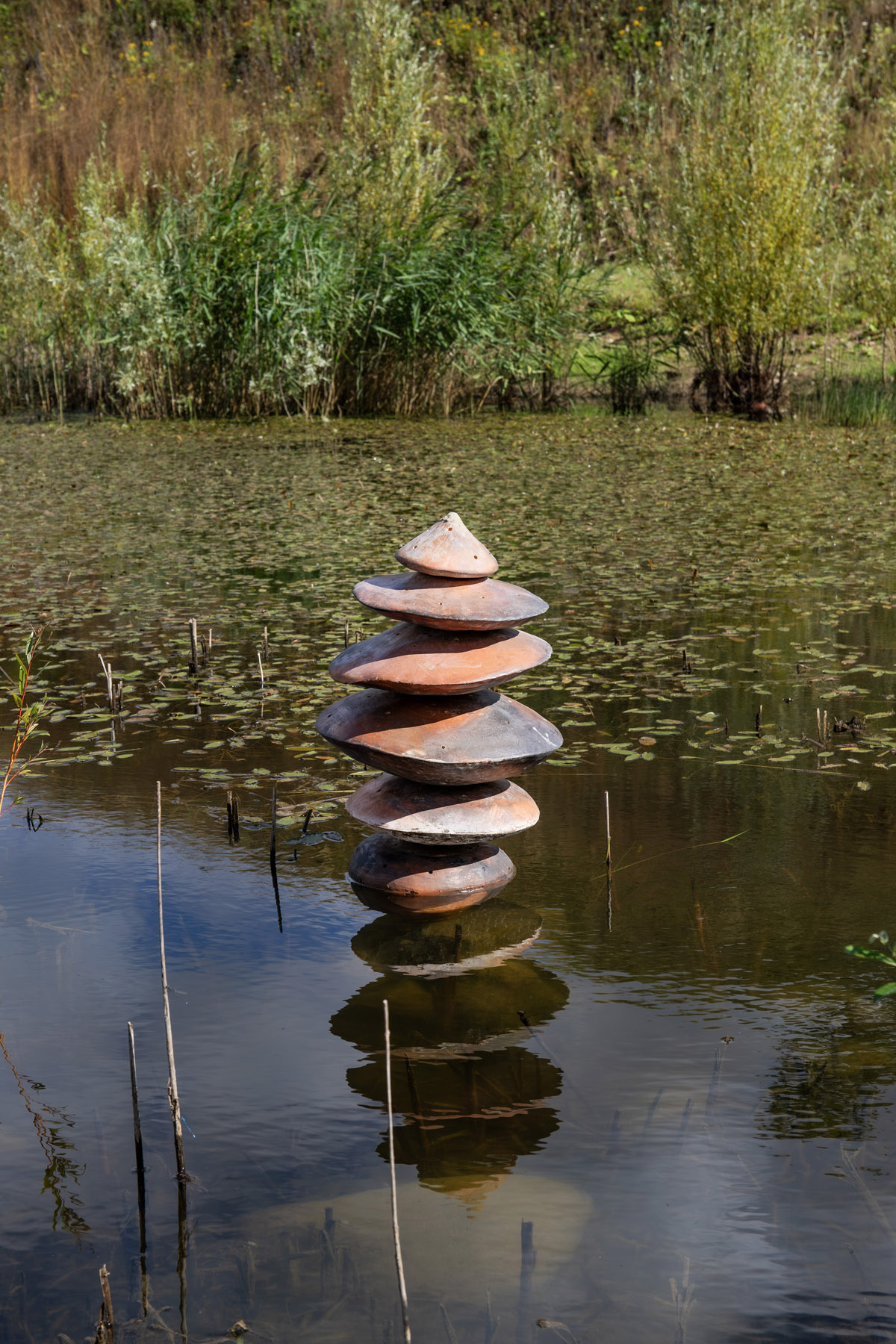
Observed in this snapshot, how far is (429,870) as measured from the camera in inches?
123

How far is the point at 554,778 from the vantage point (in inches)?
151

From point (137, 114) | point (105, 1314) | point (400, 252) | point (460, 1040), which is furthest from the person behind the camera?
point (137, 114)

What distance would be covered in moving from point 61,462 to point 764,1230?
9.09 meters

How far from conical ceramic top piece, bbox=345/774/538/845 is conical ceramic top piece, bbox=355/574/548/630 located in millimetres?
400

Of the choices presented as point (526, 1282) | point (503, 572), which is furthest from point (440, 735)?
point (503, 572)

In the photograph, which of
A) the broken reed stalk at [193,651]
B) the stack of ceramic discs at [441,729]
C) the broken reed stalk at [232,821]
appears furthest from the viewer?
the broken reed stalk at [193,651]

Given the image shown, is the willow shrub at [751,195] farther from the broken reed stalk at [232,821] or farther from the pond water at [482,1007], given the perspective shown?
the broken reed stalk at [232,821]

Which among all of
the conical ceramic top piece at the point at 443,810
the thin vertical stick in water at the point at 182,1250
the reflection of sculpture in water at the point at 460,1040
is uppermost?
the conical ceramic top piece at the point at 443,810

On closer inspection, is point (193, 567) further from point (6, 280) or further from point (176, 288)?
point (6, 280)

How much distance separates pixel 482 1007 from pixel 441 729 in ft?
2.45

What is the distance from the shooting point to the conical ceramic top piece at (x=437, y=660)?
3.09 meters

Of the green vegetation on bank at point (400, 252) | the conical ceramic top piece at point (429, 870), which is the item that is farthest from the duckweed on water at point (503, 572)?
the green vegetation on bank at point (400, 252)

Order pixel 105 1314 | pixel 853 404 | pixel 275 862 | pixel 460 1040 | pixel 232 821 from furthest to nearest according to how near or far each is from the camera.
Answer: pixel 853 404 → pixel 232 821 → pixel 275 862 → pixel 460 1040 → pixel 105 1314

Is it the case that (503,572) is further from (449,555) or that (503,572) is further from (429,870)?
(429,870)
